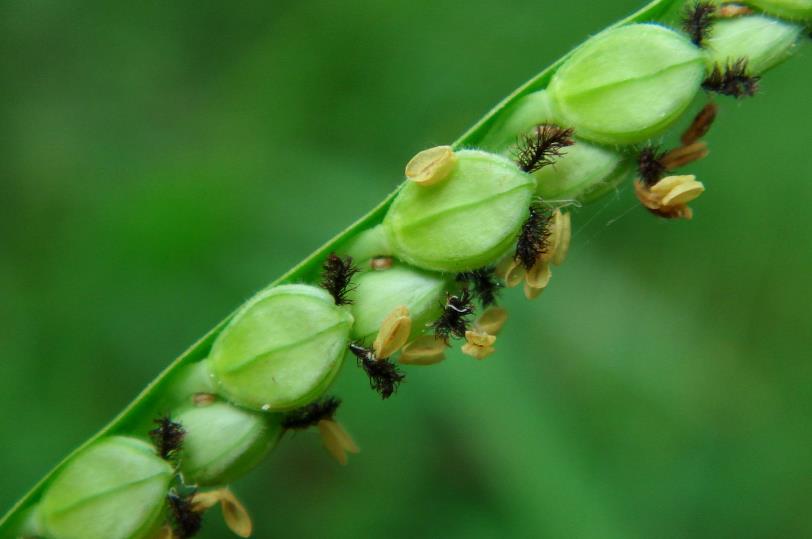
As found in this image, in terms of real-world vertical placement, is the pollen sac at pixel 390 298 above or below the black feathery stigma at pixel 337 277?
below

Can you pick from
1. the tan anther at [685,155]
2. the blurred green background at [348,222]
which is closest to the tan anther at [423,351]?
the tan anther at [685,155]

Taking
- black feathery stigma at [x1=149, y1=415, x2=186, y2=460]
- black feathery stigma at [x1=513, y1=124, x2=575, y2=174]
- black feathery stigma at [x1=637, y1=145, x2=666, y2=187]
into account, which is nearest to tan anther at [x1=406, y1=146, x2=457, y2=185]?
black feathery stigma at [x1=513, y1=124, x2=575, y2=174]

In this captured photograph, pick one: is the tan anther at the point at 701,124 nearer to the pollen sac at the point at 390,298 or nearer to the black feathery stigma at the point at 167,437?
the pollen sac at the point at 390,298

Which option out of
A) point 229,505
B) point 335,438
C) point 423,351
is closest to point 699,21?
point 423,351

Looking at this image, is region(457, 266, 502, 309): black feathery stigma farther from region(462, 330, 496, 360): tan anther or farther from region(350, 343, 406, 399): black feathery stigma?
region(350, 343, 406, 399): black feathery stigma

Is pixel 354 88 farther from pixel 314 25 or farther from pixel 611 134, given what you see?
pixel 611 134

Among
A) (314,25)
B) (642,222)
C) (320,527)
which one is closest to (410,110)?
(314,25)

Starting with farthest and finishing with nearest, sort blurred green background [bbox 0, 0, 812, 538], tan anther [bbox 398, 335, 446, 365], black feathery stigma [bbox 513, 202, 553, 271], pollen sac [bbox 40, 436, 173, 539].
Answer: blurred green background [bbox 0, 0, 812, 538]
tan anther [bbox 398, 335, 446, 365]
black feathery stigma [bbox 513, 202, 553, 271]
pollen sac [bbox 40, 436, 173, 539]
